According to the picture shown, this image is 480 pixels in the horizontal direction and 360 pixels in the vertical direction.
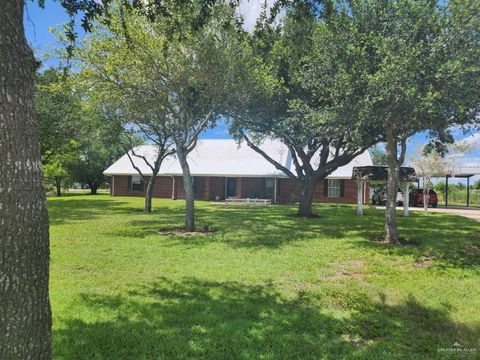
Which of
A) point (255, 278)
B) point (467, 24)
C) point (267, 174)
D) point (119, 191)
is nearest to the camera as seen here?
point (255, 278)

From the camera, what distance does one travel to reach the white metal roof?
2858 centimetres

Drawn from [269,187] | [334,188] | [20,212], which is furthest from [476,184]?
[20,212]

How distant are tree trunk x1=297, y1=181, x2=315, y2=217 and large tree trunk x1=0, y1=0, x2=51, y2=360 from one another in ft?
52.9

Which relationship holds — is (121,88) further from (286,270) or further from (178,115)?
(286,270)

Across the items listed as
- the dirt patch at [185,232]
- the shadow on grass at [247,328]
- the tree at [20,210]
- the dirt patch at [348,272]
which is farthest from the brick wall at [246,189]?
the tree at [20,210]

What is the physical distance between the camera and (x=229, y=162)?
100 feet

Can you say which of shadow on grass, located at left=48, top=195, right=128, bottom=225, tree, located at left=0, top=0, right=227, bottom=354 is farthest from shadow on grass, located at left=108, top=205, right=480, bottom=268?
tree, located at left=0, top=0, right=227, bottom=354

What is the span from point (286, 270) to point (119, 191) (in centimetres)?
2923

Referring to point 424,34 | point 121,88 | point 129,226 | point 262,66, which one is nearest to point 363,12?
point 424,34

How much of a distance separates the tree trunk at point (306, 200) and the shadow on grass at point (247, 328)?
12334mm

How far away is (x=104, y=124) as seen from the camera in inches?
662

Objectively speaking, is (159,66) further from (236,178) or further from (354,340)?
(236,178)

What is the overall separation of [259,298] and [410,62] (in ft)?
20.7

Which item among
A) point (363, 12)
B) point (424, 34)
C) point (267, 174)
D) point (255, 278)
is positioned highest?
point (363, 12)
